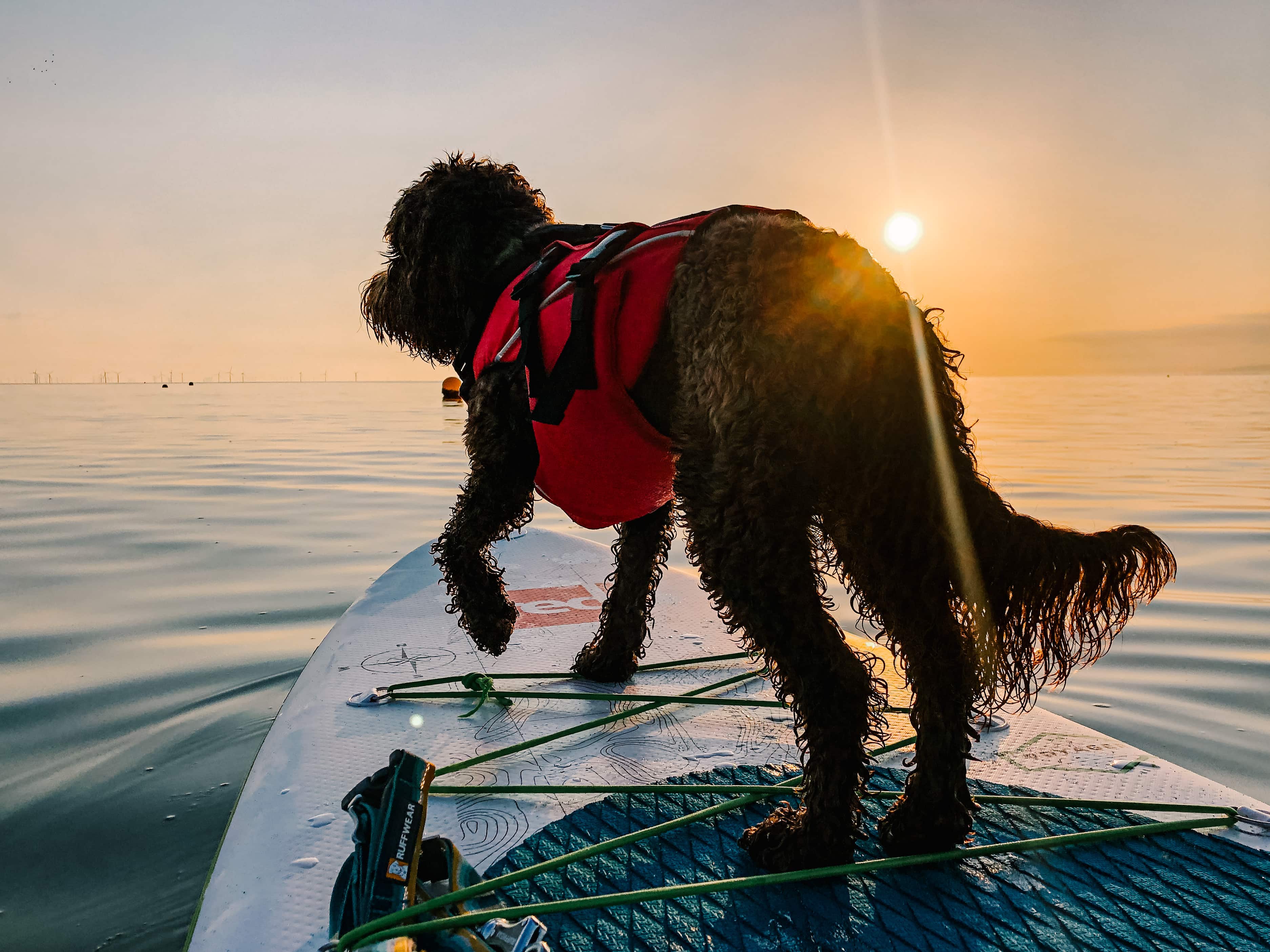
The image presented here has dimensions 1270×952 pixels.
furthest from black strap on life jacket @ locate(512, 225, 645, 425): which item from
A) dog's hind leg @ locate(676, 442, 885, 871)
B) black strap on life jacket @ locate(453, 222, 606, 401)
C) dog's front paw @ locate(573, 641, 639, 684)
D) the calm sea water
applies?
the calm sea water

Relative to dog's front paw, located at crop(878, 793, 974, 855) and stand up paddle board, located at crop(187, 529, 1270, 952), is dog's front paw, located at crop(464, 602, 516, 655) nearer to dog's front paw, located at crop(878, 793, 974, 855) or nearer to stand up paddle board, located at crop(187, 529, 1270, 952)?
stand up paddle board, located at crop(187, 529, 1270, 952)

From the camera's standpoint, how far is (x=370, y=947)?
159 centimetres

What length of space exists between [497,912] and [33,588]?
6479mm

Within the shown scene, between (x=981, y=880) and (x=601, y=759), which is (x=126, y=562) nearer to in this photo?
(x=601, y=759)

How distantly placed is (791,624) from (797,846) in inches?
23.2

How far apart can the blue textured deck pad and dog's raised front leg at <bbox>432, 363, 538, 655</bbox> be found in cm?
77

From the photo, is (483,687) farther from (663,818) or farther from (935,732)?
(935,732)

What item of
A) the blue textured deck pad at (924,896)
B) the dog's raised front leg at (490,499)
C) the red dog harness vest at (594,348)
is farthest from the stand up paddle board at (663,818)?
the red dog harness vest at (594,348)

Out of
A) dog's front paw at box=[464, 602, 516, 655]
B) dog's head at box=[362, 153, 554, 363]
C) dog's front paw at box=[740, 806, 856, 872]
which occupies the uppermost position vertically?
dog's head at box=[362, 153, 554, 363]

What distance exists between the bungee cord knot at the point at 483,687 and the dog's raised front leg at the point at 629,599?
1.46 feet

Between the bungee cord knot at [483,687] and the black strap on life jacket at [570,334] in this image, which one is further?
the bungee cord knot at [483,687]

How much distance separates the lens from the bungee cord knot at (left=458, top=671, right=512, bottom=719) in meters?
3.18

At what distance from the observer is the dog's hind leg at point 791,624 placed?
1.91 metres

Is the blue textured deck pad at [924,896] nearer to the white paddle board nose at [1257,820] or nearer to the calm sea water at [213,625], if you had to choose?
the white paddle board nose at [1257,820]
